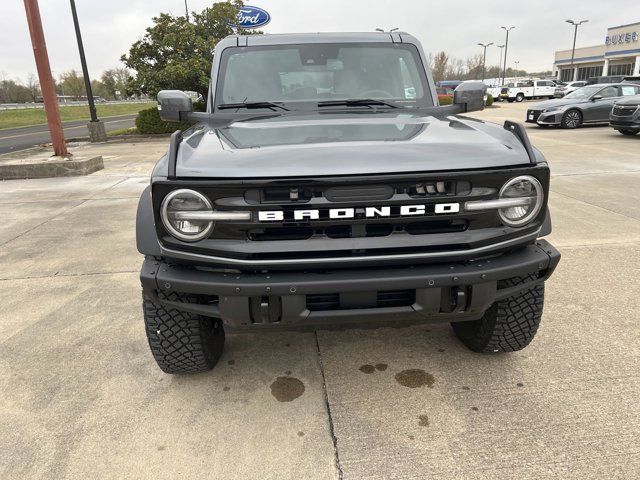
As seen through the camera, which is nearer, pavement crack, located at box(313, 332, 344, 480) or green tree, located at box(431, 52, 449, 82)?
pavement crack, located at box(313, 332, 344, 480)

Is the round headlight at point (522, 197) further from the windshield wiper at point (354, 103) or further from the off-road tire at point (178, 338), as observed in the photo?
the off-road tire at point (178, 338)

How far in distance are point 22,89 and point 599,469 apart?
313 ft

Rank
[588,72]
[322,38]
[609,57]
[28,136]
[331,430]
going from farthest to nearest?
1. [588,72]
2. [609,57]
3. [28,136]
4. [322,38]
5. [331,430]

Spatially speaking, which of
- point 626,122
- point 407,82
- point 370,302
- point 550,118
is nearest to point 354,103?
point 407,82

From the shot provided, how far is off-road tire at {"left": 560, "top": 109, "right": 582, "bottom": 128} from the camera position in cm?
1573

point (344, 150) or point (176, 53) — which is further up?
point (176, 53)

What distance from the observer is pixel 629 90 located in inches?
607

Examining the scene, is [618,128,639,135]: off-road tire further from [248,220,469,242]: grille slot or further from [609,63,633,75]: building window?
[609,63,633,75]: building window

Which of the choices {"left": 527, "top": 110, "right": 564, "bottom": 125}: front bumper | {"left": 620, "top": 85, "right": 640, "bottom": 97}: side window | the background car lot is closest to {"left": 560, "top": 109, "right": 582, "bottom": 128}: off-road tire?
{"left": 527, "top": 110, "right": 564, "bottom": 125}: front bumper

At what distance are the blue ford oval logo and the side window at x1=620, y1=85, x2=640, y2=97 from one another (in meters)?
13.9

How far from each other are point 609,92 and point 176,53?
1476 centimetres

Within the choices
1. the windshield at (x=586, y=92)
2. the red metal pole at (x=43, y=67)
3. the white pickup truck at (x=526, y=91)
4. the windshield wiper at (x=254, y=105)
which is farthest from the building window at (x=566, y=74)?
the windshield wiper at (x=254, y=105)

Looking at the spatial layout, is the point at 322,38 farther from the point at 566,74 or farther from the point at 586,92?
the point at 566,74

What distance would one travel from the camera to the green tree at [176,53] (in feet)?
54.1
